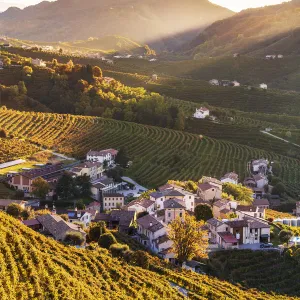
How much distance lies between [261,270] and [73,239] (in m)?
8.36

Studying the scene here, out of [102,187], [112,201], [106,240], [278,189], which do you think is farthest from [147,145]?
[106,240]

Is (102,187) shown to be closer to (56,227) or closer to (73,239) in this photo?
(56,227)

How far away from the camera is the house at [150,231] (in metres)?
27.7

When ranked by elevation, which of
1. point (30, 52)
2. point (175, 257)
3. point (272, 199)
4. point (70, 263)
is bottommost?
point (272, 199)

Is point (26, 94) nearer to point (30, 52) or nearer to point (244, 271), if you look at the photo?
point (30, 52)

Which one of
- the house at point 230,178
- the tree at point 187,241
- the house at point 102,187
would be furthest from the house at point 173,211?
the house at point 230,178

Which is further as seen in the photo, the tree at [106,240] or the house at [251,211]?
the house at [251,211]

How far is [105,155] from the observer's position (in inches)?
1946

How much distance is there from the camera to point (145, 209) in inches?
1314

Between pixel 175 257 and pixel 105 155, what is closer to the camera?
pixel 175 257

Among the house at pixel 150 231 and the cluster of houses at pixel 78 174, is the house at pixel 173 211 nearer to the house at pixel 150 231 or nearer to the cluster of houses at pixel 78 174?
the house at pixel 150 231

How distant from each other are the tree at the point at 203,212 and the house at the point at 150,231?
3149 millimetres

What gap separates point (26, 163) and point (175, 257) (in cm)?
2322

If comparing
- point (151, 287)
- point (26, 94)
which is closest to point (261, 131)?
point (26, 94)
